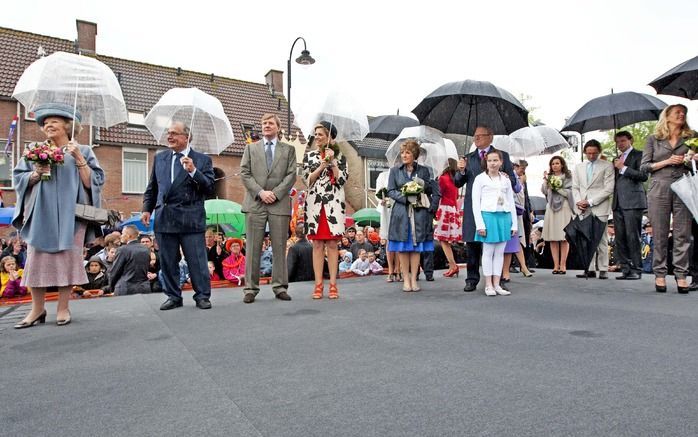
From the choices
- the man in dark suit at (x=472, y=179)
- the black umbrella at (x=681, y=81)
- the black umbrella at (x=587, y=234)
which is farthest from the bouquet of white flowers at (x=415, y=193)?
the black umbrella at (x=681, y=81)

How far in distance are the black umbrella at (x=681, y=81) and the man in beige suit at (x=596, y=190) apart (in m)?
1.41

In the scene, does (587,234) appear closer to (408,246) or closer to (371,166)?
(408,246)

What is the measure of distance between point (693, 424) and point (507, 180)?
4.54 meters

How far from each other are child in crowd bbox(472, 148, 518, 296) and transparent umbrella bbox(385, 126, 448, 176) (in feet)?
8.74

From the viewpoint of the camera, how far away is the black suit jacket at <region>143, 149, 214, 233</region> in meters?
5.53

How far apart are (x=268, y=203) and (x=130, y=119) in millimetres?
21579

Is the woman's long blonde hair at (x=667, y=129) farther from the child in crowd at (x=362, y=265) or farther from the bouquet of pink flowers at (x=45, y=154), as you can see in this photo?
the bouquet of pink flowers at (x=45, y=154)

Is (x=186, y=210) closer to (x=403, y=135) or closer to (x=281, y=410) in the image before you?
(x=281, y=410)

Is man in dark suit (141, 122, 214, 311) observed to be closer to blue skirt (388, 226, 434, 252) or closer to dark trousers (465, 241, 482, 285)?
blue skirt (388, 226, 434, 252)

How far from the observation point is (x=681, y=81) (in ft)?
21.0

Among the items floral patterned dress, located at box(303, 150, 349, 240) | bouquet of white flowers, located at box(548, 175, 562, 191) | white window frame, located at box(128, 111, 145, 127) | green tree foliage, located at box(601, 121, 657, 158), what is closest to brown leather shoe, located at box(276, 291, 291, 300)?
floral patterned dress, located at box(303, 150, 349, 240)

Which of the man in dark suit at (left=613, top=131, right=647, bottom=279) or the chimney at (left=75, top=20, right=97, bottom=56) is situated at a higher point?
the chimney at (left=75, top=20, right=97, bottom=56)

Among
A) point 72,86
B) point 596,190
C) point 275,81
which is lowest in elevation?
point 596,190

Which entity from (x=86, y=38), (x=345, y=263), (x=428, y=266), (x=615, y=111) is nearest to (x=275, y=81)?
(x=86, y=38)
